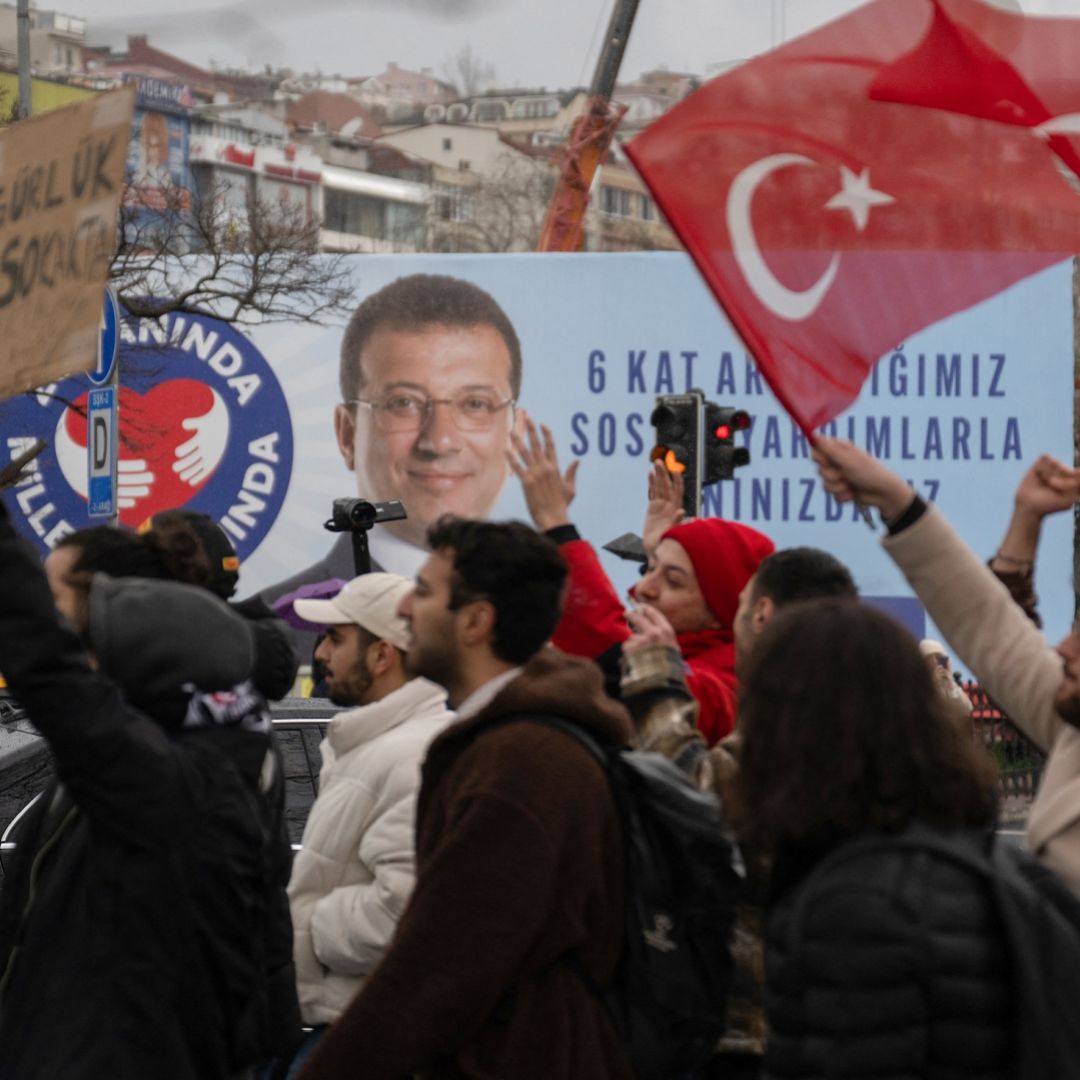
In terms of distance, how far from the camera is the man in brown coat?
2906mm

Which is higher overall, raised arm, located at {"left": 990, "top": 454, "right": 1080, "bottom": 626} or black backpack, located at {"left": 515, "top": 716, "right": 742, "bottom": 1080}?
raised arm, located at {"left": 990, "top": 454, "right": 1080, "bottom": 626}

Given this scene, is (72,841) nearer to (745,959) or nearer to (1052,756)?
(745,959)

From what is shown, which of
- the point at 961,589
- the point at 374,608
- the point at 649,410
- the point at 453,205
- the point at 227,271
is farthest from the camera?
the point at 453,205

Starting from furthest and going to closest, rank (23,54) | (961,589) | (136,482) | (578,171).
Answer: (578,171)
(23,54)
(136,482)
(961,589)

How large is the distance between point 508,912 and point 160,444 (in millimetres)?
17664

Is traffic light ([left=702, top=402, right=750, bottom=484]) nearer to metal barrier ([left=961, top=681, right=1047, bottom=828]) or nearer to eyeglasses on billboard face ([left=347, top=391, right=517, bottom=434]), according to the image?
metal barrier ([left=961, top=681, right=1047, bottom=828])

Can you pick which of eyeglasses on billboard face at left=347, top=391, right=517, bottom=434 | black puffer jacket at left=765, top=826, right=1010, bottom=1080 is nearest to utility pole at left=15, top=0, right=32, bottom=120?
eyeglasses on billboard face at left=347, top=391, right=517, bottom=434

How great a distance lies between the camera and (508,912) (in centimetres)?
292

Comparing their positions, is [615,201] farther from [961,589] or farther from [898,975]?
[898,975]

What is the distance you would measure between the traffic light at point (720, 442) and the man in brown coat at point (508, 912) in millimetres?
7710

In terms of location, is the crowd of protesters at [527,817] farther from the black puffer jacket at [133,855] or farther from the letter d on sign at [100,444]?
the letter d on sign at [100,444]

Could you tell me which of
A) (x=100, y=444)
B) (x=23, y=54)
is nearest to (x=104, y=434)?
(x=100, y=444)

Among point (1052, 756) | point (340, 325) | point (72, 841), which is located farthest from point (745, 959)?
point (340, 325)

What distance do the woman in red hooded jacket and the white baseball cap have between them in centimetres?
49
